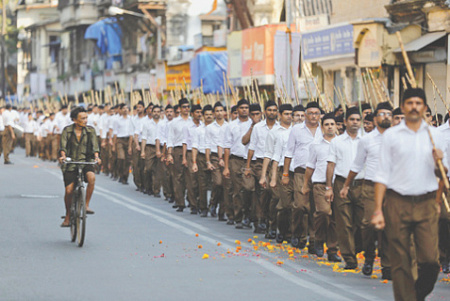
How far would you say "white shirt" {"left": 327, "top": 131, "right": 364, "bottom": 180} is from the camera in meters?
12.0

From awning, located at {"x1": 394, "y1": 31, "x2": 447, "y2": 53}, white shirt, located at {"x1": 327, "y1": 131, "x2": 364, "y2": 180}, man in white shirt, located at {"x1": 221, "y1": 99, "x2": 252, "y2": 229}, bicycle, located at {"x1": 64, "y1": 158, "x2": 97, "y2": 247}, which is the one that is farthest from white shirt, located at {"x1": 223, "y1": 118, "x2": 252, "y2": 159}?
awning, located at {"x1": 394, "y1": 31, "x2": 447, "y2": 53}

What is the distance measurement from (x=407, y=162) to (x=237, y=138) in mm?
8464

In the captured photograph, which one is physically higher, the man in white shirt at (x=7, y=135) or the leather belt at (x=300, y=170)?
the leather belt at (x=300, y=170)

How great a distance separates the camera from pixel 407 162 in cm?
826

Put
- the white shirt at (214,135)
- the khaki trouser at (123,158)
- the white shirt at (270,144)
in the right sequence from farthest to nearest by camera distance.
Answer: the khaki trouser at (123,158) < the white shirt at (214,135) < the white shirt at (270,144)

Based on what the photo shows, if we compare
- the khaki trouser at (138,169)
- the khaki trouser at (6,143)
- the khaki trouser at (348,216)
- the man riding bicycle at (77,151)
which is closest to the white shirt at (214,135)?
the man riding bicycle at (77,151)

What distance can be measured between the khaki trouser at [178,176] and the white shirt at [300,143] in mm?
5617

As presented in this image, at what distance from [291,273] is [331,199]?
122 centimetres

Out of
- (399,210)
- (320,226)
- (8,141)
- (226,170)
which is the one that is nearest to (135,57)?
(8,141)

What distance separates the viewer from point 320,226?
1276 centimetres

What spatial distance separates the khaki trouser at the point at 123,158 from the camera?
2608 cm

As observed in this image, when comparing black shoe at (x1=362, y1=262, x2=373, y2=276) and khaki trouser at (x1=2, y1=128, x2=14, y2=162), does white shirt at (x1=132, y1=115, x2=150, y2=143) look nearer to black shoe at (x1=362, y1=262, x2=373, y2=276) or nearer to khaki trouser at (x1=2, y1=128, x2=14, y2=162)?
khaki trouser at (x1=2, y1=128, x2=14, y2=162)

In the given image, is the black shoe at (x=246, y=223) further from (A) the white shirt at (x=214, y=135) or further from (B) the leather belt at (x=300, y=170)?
(B) the leather belt at (x=300, y=170)

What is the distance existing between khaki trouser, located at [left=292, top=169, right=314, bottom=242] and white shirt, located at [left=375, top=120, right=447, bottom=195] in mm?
5028
